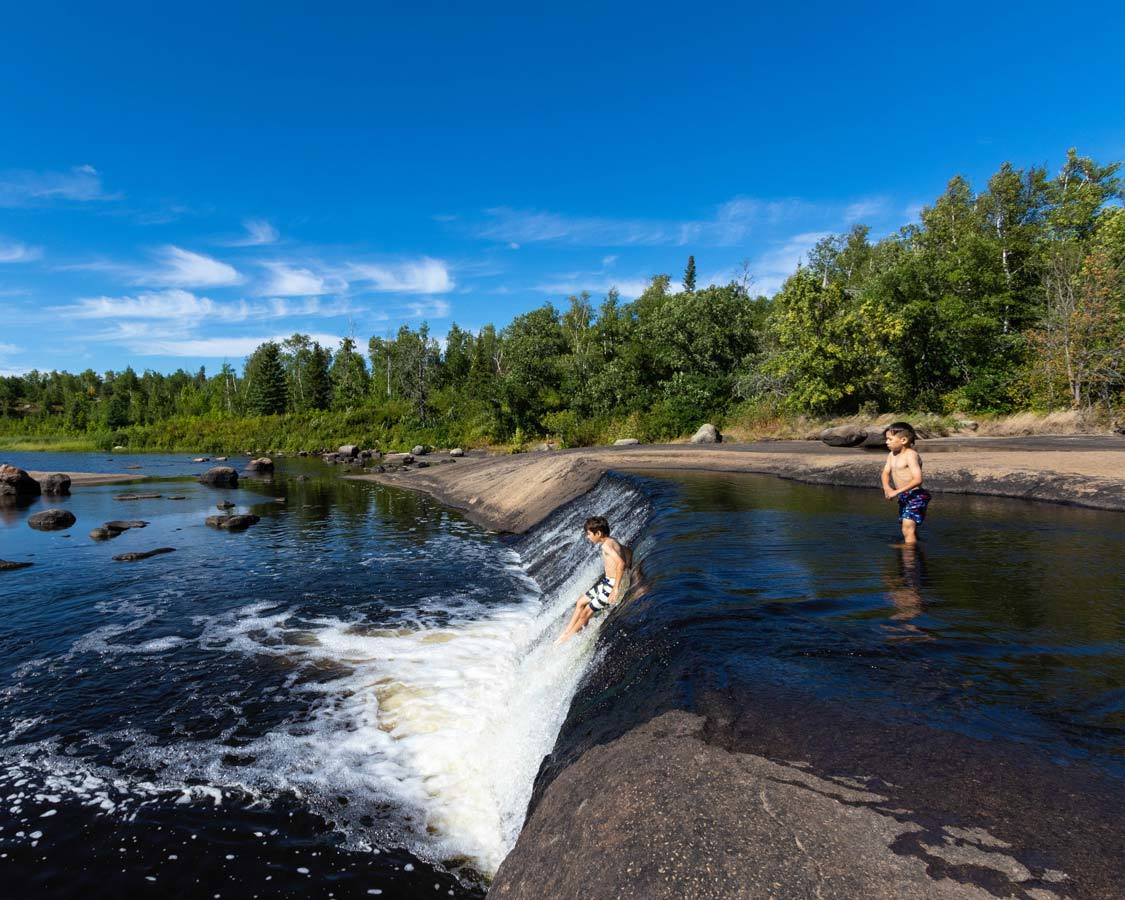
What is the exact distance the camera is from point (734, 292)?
4503 cm

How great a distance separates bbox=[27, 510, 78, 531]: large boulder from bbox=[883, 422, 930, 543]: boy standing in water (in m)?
28.2

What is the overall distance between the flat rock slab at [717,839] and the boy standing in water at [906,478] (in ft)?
23.8

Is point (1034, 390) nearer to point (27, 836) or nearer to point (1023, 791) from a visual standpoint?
point (1023, 791)

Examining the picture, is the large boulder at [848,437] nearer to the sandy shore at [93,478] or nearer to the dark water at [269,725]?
the dark water at [269,725]

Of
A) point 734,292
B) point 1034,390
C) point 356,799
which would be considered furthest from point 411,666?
point 734,292

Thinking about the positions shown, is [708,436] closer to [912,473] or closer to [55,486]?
[912,473]

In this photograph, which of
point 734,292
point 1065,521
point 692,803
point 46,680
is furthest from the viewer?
point 734,292

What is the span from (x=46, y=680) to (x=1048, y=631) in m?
13.6

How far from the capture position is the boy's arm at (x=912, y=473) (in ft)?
30.8

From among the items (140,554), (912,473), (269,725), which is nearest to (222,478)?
(140,554)

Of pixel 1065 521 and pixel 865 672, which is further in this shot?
pixel 1065 521

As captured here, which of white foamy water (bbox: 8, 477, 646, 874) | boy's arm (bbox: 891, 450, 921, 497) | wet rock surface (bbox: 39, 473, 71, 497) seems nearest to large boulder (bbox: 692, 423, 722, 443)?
white foamy water (bbox: 8, 477, 646, 874)

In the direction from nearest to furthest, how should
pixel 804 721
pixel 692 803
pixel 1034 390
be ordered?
1. pixel 692 803
2. pixel 804 721
3. pixel 1034 390

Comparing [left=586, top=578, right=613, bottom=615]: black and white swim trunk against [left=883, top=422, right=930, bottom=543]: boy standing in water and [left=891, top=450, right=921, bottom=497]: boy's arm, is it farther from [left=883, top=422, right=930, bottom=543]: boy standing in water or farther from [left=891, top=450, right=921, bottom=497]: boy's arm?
[left=891, top=450, right=921, bottom=497]: boy's arm
